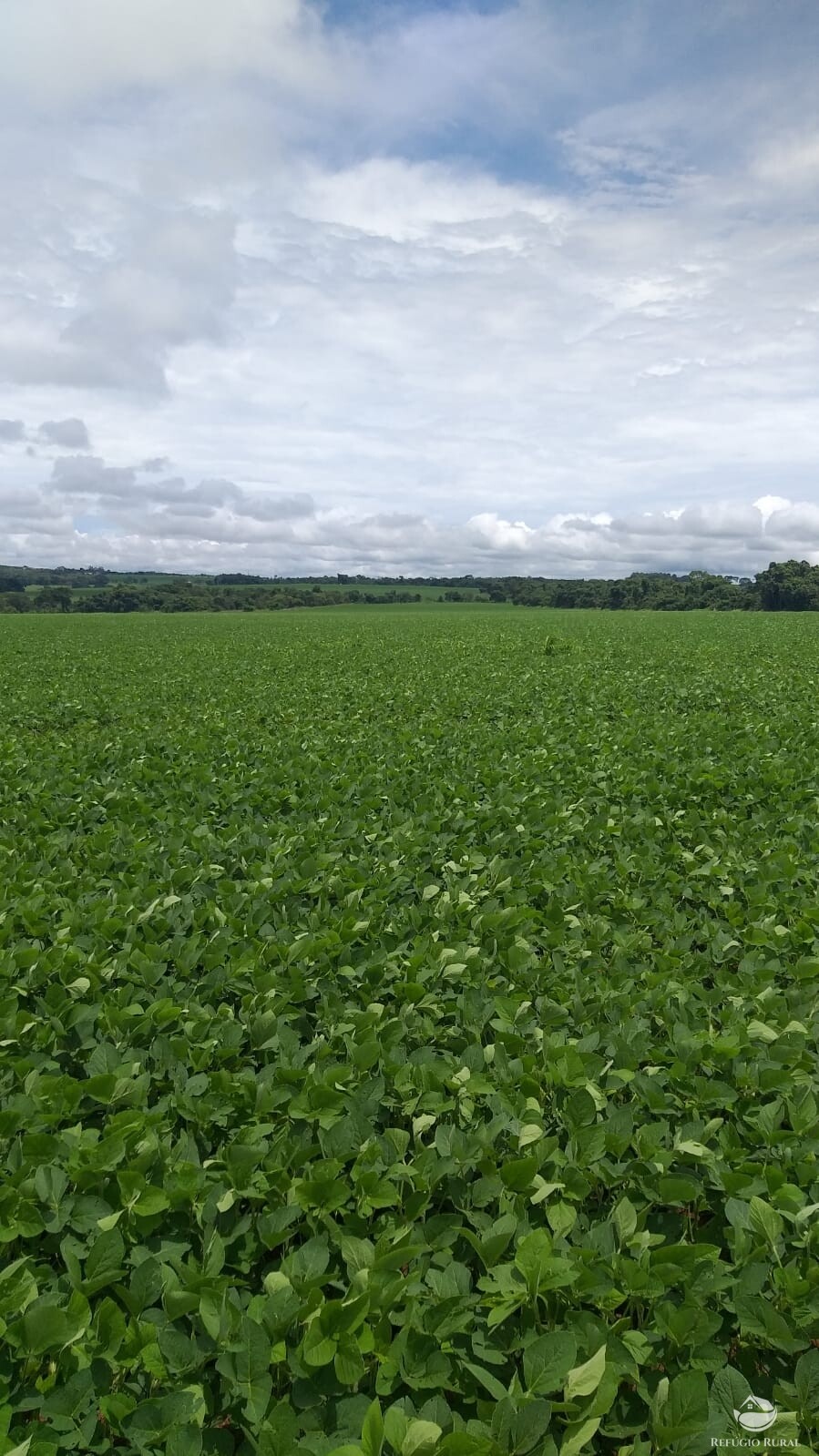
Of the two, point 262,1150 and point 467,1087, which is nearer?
point 262,1150

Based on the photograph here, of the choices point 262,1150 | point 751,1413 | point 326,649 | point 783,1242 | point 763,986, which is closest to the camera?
point 751,1413

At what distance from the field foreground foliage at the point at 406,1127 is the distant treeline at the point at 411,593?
9500cm

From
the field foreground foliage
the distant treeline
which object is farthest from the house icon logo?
the distant treeline

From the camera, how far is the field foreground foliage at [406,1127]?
6.88ft

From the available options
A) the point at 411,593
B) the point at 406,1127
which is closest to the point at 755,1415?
the point at 406,1127

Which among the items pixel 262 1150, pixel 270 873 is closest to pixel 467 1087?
pixel 262 1150

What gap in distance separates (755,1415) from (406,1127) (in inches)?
64.4

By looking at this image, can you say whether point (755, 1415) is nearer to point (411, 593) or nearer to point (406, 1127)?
point (406, 1127)

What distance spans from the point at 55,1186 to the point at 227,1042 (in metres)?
1.05

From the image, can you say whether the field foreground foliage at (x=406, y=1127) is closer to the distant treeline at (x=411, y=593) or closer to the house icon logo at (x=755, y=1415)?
the house icon logo at (x=755, y=1415)

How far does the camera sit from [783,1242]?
8.21ft

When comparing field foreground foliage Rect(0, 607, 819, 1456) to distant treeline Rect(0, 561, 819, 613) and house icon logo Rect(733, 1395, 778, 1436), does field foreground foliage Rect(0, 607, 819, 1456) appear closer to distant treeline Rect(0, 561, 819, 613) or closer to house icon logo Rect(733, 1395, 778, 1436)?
house icon logo Rect(733, 1395, 778, 1436)

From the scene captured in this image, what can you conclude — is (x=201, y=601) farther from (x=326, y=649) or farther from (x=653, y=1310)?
(x=653, y=1310)

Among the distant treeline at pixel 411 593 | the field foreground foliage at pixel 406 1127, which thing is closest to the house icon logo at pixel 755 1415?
the field foreground foliage at pixel 406 1127
